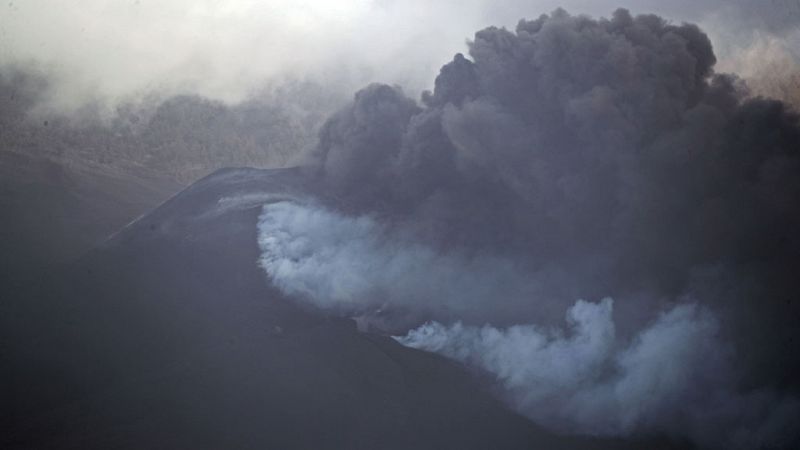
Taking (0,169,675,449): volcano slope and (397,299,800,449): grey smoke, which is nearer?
(397,299,800,449): grey smoke

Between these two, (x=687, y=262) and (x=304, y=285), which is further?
(x=304, y=285)

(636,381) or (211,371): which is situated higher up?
(636,381)

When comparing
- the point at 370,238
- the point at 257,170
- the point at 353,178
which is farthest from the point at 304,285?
the point at 257,170

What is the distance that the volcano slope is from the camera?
155ft

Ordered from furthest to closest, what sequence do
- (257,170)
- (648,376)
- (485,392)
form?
(257,170), (485,392), (648,376)

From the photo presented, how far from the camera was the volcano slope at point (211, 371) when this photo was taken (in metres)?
47.2

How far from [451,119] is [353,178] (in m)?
12.7

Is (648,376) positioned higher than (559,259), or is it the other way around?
(559,259)

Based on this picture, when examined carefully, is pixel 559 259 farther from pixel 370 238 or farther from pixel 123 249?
pixel 123 249

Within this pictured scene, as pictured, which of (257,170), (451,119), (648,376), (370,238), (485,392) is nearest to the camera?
(648,376)

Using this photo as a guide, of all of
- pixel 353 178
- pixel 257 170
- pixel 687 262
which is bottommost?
pixel 687 262

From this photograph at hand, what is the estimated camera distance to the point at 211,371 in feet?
173

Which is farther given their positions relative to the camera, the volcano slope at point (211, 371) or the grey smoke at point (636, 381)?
the volcano slope at point (211, 371)

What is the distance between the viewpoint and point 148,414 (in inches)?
1911
